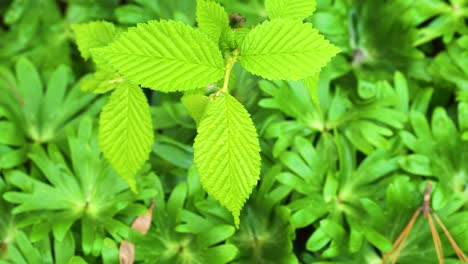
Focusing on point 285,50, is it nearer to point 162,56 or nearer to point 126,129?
point 162,56

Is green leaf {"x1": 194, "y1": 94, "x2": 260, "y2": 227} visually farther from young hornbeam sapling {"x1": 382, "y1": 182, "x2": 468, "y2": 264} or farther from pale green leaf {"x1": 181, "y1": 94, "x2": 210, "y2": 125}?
young hornbeam sapling {"x1": 382, "y1": 182, "x2": 468, "y2": 264}

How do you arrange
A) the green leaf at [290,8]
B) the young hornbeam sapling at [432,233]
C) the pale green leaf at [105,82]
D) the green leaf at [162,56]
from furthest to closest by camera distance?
1. the young hornbeam sapling at [432,233]
2. the pale green leaf at [105,82]
3. the green leaf at [290,8]
4. the green leaf at [162,56]

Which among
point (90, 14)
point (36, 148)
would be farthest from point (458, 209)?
point (90, 14)

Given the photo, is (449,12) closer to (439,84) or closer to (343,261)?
→ (439,84)

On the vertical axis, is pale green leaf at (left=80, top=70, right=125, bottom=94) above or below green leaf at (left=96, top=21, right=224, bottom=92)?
below

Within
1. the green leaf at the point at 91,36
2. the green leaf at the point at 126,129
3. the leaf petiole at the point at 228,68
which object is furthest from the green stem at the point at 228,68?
the green leaf at the point at 91,36

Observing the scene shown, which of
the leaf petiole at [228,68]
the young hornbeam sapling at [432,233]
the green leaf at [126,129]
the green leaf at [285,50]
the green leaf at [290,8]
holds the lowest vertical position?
the young hornbeam sapling at [432,233]

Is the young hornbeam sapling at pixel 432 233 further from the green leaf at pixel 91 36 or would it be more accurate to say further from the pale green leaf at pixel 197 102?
the green leaf at pixel 91 36

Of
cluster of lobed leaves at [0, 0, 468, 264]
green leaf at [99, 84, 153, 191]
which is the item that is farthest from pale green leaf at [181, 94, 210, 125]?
green leaf at [99, 84, 153, 191]
